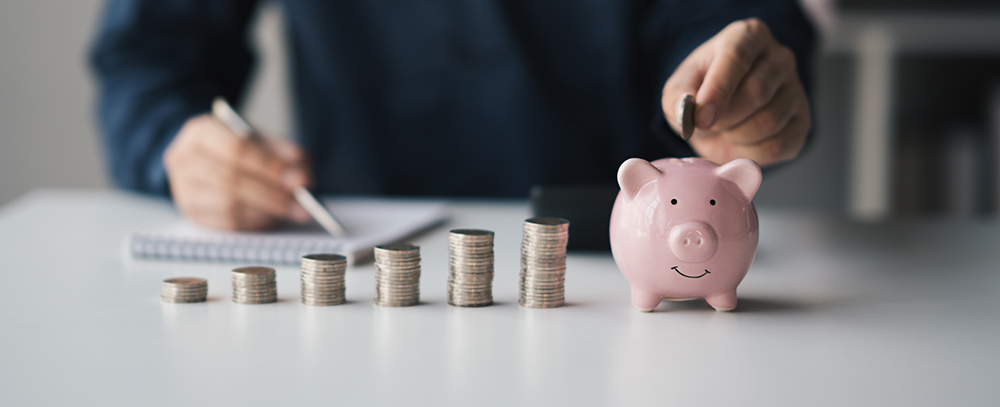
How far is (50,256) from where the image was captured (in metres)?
0.91

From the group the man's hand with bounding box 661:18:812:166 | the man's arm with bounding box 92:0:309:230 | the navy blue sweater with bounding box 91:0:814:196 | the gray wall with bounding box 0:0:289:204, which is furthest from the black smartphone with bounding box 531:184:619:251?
the gray wall with bounding box 0:0:289:204

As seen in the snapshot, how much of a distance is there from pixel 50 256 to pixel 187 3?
81 centimetres

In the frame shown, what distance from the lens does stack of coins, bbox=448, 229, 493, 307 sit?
0.65 metres

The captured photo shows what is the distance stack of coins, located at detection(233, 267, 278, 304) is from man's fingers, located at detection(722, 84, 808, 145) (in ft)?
1.54

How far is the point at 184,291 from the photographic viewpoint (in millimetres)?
675

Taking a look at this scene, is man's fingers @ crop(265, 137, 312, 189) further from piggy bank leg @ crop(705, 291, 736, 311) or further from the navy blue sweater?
piggy bank leg @ crop(705, 291, 736, 311)

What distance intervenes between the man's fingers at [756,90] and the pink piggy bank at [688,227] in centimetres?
8

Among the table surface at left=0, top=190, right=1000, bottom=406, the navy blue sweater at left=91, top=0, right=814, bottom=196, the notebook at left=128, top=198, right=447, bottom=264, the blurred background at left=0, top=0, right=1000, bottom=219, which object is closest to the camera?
the table surface at left=0, top=190, right=1000, bottom=406

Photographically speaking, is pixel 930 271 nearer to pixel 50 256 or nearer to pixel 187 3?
pixel 50 256

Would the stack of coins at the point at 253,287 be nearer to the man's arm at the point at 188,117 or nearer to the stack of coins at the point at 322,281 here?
the stack of coins at the point at 322,281

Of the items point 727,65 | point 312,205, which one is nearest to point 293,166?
point 312,205

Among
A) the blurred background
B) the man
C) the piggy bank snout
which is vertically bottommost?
the piggy bank snout

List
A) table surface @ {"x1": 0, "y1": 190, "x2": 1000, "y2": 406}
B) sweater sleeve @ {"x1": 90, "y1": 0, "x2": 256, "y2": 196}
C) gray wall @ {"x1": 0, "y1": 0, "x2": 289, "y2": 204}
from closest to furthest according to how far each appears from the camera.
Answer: table surface @ {"x1": 0, "y1": 190, "x2": 1000, "y2": 406}
sweater sleeve @ {"x1": 90, "y1": 0, "x2": 256, "y2": 196}
gray wall @ {"x1": 0, "y1": 0, "x2": 289, "y2": 204}

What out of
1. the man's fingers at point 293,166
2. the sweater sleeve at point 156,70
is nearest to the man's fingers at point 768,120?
the man's fingers at point 293,166
